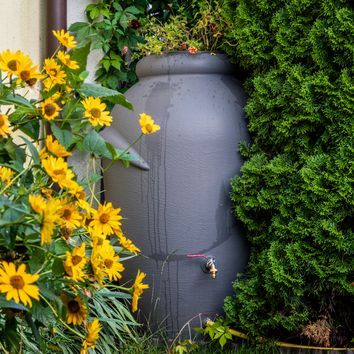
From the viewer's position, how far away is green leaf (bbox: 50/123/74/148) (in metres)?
1.50

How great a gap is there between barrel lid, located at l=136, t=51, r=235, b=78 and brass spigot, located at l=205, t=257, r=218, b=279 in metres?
0.76

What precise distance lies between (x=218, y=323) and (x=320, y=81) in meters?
0.97

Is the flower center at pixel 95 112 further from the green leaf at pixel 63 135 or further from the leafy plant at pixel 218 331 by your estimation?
the leafy plant at pixel 218 331

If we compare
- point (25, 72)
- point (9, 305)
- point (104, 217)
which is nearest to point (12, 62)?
point (25, 72)

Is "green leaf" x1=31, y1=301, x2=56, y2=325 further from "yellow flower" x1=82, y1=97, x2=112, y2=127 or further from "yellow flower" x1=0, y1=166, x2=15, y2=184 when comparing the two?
"yellow flower" x1=82, y1=97, x2=112, y2=127

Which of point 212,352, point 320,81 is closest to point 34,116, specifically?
point 320,81

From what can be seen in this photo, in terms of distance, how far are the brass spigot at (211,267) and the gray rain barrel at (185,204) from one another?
0.02 m

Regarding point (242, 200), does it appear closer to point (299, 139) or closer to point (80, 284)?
point (299, 139)

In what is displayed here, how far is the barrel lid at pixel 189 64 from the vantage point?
2.92 metres

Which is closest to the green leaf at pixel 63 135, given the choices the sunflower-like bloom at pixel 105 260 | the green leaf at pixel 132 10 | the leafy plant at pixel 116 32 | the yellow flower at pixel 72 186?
the yellow flower at pixel 72 186

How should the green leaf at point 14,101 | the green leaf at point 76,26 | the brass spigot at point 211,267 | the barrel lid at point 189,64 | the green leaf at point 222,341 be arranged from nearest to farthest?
the green leaf at point 14,101
the green leaf at point 222,341
the brass spigot at point 211,267
the barrel lid at point 189,64
the green leaf at point 76,26

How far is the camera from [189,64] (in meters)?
2.91

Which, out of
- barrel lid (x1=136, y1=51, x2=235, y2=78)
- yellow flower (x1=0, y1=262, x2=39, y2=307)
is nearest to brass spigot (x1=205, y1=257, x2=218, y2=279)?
barrel lid (x1=136, y1=51, x2=235, y2=78)

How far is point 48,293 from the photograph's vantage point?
4.51 feet
